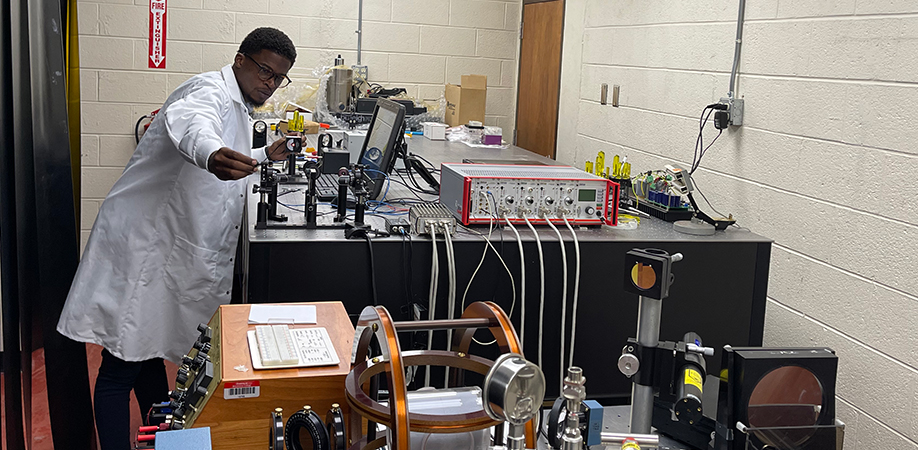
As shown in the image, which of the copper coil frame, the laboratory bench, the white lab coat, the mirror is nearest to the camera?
the copper coil frame

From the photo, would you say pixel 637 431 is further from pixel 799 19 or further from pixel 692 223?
pixel 799 19

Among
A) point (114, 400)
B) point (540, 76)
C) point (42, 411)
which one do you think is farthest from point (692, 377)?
point (540, 76)

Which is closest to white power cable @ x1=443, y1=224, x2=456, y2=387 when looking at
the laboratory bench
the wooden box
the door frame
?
the laboratory bench

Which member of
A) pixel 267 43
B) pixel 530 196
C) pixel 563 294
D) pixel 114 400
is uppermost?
pixel 267 43

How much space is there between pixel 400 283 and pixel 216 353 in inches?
31.4

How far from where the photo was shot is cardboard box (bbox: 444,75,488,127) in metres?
4.87

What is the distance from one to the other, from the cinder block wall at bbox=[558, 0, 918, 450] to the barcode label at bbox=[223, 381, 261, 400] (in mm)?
1834

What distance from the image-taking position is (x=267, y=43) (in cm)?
218

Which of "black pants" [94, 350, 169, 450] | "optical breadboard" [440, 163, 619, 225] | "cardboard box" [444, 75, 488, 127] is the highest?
"cardboard box" [444, 75, 488, 127]

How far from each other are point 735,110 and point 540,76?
2.17 m

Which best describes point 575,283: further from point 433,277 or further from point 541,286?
point 433,277

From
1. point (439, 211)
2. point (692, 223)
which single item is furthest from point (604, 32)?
point (439, 211)

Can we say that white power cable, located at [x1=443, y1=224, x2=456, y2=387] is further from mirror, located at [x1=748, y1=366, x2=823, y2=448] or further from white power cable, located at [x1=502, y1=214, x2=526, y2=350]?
mirror, located at [x1=748, y1=366, x2=823, y2=448]

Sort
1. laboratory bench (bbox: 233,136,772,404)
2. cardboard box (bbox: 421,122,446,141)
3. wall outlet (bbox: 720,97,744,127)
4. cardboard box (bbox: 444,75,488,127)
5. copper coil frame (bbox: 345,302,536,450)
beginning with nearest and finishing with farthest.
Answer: copper coil frame (bbox: 345,302,536,450)
laboratory bench (bbox: 233,136,772,404)
wall outlet (bbox: 720,97,744,127)
cardboard box (bbox: 421,122,446,141)
cardboard box (bbox: 444,75,488,127)
